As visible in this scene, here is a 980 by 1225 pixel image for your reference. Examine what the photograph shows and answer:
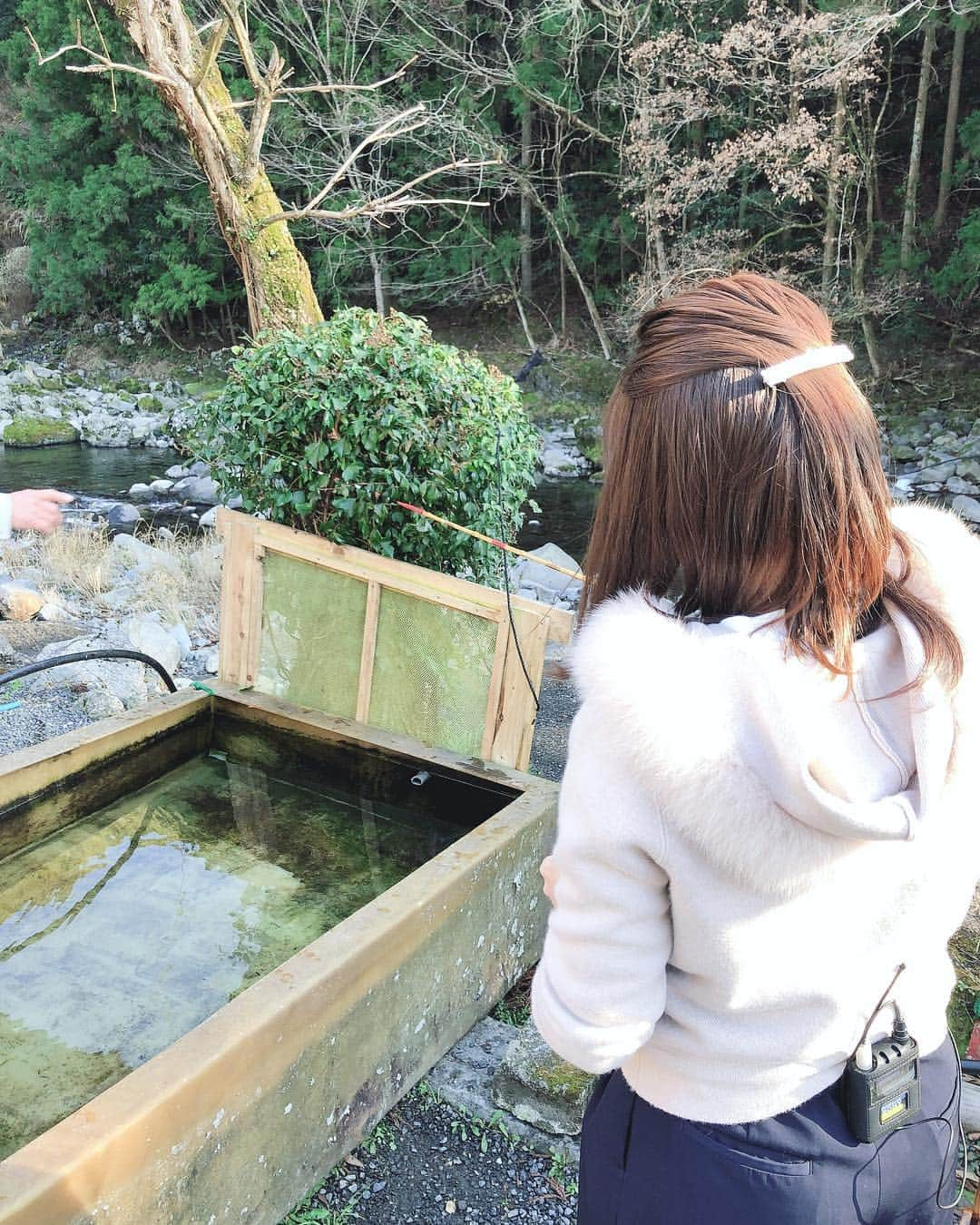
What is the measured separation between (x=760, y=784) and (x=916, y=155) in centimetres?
1658

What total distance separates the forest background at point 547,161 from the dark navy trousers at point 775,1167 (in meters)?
9.94

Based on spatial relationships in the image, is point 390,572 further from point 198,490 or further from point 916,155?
point 916,155

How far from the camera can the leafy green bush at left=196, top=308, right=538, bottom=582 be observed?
328cm

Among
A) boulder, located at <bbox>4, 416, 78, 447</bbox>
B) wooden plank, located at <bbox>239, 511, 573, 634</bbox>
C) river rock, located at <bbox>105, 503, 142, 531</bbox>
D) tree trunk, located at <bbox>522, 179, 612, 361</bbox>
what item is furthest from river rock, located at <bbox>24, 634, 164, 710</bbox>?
tree trunk, located at <bbox>522, 179, 612, 361</bbox>

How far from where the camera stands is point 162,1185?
1578mm

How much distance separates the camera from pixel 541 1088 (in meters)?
2.31

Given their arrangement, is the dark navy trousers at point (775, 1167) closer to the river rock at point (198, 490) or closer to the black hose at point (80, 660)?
the black hose at point (80, 660)

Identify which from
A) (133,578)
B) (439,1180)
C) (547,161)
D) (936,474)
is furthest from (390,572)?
(547,161)

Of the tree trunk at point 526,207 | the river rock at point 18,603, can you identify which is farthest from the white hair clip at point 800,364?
the tree trunk at point 526,207

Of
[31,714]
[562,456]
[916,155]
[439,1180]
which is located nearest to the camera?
[439,1180]

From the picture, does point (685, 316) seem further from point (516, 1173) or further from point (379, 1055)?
point (516, 1173)

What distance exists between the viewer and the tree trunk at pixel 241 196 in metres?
5.53

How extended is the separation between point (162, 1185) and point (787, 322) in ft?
5.50

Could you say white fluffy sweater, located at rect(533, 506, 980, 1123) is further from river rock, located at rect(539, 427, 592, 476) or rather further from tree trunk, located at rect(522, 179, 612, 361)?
tree trunk, located at rect(522, 179, 612, 361)
